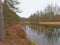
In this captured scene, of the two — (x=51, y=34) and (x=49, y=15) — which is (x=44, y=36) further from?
(x=49, y=15)

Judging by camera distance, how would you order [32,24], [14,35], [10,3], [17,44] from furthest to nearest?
[32,24] < [10,3] < [14,35] < [17,44]

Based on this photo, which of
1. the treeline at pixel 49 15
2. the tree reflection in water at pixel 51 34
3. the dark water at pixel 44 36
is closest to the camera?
the dark water at pixel 44 36

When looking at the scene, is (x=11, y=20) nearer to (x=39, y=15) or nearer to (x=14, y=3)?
(x=14, y=3)

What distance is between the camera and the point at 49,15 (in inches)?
1190

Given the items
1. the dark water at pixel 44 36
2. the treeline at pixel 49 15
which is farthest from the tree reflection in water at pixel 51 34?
the treeline at pixel 49 15

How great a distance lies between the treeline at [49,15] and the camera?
28.9 metres

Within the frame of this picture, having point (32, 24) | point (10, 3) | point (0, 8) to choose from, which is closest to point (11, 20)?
point (10, 3)

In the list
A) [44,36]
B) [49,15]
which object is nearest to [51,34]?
[44,36]

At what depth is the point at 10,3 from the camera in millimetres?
16688

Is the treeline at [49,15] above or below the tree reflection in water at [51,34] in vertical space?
above

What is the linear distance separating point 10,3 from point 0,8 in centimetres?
951

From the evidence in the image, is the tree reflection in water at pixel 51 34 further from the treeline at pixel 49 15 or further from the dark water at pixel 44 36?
the treeline at pixel 49 15

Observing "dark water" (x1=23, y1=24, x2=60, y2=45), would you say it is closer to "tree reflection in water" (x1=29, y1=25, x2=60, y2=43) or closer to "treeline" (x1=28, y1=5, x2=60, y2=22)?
"tree reflection in water" (x1=29, y1=25, x2=60, y2=43)

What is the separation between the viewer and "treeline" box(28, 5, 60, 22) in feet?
94.9
